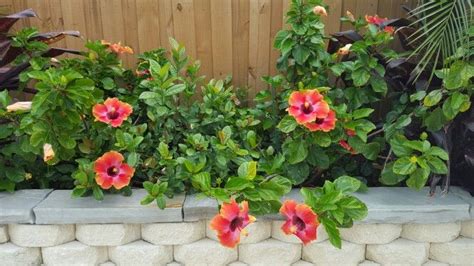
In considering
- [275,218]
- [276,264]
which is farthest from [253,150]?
[276,264]

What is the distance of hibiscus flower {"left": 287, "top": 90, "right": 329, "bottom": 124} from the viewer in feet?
4.80

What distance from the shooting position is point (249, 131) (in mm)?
1716

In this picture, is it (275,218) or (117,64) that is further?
(117,64)

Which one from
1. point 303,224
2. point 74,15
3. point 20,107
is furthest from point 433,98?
point 74,15

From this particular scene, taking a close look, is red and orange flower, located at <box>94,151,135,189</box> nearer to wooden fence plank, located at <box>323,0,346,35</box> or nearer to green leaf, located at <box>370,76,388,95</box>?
green leaf, located at <box>370,76,388,95</box>

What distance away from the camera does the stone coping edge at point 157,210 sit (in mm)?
1490

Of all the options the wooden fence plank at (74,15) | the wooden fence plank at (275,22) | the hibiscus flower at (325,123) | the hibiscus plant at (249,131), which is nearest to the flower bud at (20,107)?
the hibiscus plant at (249,131)

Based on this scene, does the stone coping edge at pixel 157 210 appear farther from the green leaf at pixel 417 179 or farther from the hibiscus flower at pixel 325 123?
the hibiscus flower at pixel 325 123

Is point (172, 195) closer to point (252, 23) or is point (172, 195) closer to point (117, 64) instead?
point (117, 64)

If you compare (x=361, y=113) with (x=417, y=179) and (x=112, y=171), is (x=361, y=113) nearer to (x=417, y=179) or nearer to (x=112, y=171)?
(x=417, y=179)

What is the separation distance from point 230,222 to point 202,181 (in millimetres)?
175

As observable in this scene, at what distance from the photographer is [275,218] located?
1508 mm

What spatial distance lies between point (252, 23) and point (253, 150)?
64cm

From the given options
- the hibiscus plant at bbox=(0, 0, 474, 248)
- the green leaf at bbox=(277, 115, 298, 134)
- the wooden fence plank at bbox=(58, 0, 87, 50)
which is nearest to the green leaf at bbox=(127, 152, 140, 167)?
the hibiscus plant at bbox=(0, 0, 474, 248)
